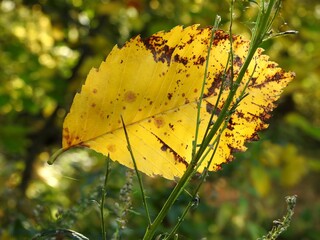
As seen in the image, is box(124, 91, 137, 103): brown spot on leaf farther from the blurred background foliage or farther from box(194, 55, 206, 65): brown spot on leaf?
the blurred background foliage

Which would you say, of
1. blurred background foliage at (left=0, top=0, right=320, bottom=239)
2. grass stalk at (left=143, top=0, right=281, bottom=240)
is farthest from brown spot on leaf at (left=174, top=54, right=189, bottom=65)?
blurred background foliage at (left=0, top=0, right=320, bottom=239)

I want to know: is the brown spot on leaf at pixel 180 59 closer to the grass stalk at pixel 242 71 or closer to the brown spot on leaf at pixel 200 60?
the brown spot on leaf at pixel 200 60

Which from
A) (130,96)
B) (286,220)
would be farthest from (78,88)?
(286,220)

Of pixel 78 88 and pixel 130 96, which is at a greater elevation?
pixel 78 88

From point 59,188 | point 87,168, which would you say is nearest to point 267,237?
point 87,168

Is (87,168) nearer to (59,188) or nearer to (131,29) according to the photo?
(59,188)

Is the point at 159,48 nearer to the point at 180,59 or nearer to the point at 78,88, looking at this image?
the point at 180,59

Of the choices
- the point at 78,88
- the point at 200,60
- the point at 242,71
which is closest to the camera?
the point at 242,71
